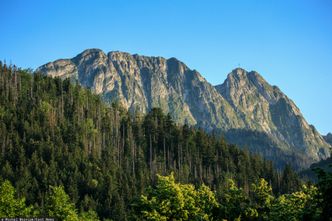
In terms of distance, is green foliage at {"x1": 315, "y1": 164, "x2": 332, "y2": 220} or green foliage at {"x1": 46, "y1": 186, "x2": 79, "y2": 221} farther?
green foliage at {"x1": 46, "y1": 186, "x2": 79, "y2": 221}

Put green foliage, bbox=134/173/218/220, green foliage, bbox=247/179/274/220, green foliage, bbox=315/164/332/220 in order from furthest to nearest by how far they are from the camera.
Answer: green foliage, bbox=134/173/218/220, green foliage, bbox=247/179/274/220, green foliage, bbox=315/164/332/220

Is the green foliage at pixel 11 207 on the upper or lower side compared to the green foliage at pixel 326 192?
upper

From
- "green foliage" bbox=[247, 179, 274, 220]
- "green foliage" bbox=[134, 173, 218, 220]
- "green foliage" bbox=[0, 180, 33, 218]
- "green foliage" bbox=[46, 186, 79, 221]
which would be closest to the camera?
"green foliage" bbox=[247, 179, 274, 220]

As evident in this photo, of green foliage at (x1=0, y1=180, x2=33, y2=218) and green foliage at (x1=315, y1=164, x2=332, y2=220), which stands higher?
green foliage at (x1=0, y1=180, x2=33, y2=218)

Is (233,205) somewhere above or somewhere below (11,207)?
below

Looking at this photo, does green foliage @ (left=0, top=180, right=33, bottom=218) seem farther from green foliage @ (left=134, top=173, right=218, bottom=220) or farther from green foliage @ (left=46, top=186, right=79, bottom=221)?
green foliage @ (left=134, top=173, right=218, bottom=220)

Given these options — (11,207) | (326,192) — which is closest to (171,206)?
(11,207)

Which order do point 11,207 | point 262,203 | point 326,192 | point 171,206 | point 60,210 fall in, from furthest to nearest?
point 60,210, point 11,207, point 262,203, point 171,206, point 326,192

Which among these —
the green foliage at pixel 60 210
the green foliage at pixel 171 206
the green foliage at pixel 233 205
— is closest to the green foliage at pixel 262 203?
the green foliage at pixel 233 205

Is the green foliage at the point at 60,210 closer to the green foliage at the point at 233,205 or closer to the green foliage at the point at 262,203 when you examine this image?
the green foliage at the point at 233,205

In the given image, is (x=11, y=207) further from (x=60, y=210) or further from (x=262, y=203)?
(x=262, y=203)

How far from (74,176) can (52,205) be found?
6234 centimetres

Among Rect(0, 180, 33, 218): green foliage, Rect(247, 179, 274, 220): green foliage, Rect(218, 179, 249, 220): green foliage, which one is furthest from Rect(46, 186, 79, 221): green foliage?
Rect(247, 179, 274, 220): green foliage

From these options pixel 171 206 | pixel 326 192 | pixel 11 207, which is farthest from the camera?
pixel 11 207
